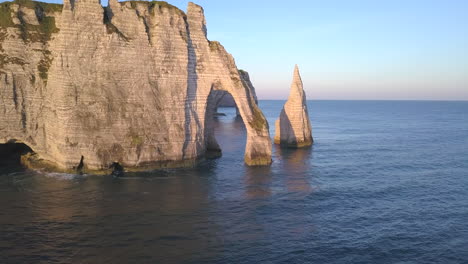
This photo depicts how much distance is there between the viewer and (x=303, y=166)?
45469 millimetres

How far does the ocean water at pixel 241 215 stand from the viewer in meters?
21.9

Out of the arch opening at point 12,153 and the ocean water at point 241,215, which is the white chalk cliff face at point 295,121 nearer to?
the ocean water at point 241,215

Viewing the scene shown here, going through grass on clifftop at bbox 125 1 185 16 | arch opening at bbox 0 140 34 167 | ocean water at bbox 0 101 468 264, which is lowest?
ocean water at bbox 0 101 468 264

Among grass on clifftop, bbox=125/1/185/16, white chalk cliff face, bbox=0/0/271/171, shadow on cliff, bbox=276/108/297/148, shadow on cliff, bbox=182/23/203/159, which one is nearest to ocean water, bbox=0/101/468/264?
white chalk cliff face, bbox=0/0/271/171

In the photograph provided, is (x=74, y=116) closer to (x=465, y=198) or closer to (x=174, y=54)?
(x=174, y=54)

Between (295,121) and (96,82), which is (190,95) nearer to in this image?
(96,82)

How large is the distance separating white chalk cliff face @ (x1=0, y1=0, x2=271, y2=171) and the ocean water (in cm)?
330

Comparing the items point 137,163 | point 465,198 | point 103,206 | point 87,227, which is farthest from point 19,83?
point 465,198

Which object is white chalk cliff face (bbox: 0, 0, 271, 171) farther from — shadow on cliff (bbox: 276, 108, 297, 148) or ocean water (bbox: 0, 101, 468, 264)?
shadow on cliff (bbox: 276, 108, 297, 148)

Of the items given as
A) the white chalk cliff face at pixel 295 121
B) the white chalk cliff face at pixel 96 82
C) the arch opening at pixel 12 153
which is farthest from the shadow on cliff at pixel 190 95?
the arch opening at pixel 12 153

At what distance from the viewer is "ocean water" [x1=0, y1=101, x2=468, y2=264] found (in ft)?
71.8

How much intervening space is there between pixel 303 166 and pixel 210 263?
89.5ft

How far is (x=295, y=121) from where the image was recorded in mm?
59406

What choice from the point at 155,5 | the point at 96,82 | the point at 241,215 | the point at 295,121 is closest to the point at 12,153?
the point at 96,82
